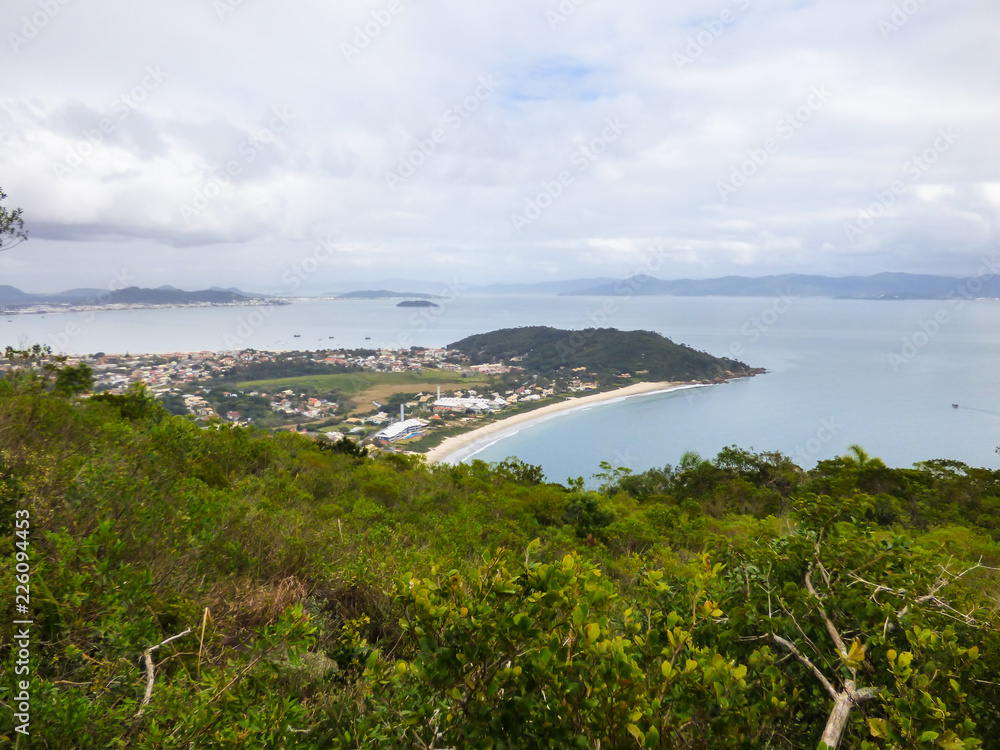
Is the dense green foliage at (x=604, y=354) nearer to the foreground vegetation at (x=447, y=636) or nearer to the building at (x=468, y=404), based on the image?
the building at (x=468, y=404)

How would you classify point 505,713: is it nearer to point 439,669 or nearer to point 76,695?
point 439,669

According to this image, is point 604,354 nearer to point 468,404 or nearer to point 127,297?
point 468,404

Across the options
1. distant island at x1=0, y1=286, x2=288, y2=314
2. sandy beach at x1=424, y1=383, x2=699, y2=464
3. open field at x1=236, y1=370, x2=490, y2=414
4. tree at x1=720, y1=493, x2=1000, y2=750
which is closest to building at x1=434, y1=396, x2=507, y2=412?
sandy beach at x1=424, y1=383, x2=699, y2=464

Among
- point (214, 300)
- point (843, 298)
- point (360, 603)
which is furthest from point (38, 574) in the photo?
point (843, 298)

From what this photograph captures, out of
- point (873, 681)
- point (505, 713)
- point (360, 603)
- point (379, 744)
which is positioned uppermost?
point (505, 713)

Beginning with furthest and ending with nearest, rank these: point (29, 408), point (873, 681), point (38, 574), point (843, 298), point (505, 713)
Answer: point (843, 298), point (29, 408), point (38, 574), point (873, 681), point (505, 713)

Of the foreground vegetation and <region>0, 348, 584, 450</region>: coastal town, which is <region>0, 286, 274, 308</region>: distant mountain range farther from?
the foreground vegetation
